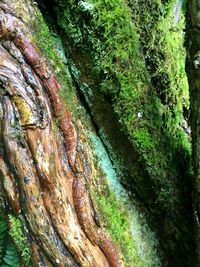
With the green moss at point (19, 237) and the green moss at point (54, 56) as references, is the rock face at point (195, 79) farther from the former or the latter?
the green moss at point (19, 237)

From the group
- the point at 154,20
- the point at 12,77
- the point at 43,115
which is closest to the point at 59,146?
the point at 43,115

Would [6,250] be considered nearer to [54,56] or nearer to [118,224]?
[118,224]

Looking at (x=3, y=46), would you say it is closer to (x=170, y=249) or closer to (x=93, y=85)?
(x=93, y=85)

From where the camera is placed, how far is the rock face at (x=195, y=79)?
64.9 inches

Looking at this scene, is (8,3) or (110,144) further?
(110,144)

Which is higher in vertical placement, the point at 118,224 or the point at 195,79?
the point at 195,79

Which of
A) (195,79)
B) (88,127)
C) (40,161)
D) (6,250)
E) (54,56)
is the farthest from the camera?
(6,250)

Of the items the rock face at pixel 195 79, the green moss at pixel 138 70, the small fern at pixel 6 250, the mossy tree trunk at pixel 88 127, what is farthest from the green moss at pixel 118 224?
the small fern at pixel 6 250

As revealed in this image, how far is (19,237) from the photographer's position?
5.54ft

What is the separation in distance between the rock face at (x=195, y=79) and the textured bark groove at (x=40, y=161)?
0.48m

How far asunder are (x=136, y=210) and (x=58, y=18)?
0.95 metres

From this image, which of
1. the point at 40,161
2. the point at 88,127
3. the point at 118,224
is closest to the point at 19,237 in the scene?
the point at 40,161

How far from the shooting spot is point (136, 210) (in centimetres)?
203

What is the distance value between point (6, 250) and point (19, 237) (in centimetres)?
66
